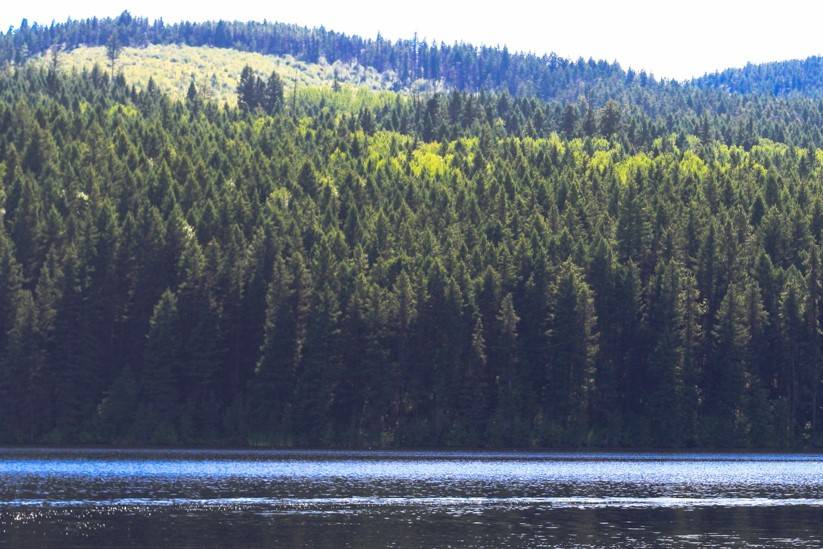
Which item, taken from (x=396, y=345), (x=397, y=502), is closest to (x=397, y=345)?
(x=396, y=345)

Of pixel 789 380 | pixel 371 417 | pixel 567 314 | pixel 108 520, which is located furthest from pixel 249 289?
pixel 108 520

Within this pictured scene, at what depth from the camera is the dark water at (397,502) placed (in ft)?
201

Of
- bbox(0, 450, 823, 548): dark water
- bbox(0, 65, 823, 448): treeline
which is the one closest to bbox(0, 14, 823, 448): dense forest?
bbox(0, 65, 823, 448): treeline

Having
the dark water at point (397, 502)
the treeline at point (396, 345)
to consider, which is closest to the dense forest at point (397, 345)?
the treeline at point (396, 345)

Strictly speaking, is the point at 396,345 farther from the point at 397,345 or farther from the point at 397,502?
the point at 397,502

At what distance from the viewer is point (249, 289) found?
157m

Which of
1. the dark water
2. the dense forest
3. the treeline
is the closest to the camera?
the dark water

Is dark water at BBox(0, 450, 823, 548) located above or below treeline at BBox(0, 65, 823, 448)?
below

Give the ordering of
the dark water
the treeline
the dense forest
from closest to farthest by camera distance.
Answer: the dark water, the dense forest, the treeline

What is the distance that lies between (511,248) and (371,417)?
3804 cm

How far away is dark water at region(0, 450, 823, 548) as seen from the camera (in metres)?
61.4

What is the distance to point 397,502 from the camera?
255ft

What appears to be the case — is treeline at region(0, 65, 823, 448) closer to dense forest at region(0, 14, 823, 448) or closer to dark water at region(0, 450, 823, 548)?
dense forest at region(0, 14, 823, 448)

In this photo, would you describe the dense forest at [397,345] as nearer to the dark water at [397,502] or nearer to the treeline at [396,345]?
the treeline at [396,345]
